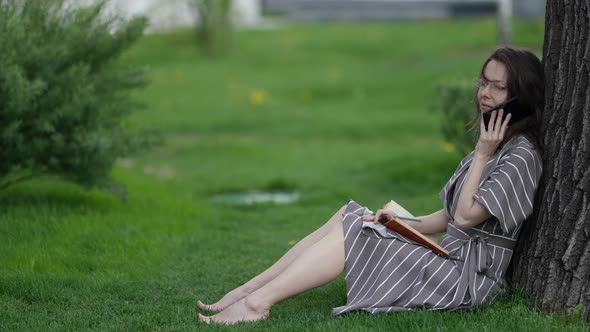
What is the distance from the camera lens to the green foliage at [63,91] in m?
5.90

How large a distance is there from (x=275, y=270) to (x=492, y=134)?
1228 millimetres

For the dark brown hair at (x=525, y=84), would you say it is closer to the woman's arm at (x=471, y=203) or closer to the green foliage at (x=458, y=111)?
the woman's arm at (x=471, y=203)

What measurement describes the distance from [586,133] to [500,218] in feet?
1.72

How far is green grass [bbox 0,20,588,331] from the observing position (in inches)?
171

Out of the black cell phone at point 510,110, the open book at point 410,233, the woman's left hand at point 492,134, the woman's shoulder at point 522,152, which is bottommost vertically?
the open book at point 410,233

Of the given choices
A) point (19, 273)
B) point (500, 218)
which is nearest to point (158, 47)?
point (19, 273)

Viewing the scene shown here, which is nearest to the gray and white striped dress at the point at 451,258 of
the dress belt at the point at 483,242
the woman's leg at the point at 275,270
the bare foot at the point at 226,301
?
the dress belt at the point at 483,242

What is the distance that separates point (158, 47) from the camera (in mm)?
20281

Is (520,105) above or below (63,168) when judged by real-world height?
above

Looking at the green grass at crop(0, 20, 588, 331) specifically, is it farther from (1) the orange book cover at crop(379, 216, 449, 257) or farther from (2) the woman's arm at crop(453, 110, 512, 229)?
Result: (2) the woman's arm at crop(453, 110, 512, 229)

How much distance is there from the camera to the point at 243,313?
13.3 ft

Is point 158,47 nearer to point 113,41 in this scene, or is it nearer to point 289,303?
point 113,41

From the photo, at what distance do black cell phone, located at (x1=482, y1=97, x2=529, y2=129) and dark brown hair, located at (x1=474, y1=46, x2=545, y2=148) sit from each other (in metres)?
0.03

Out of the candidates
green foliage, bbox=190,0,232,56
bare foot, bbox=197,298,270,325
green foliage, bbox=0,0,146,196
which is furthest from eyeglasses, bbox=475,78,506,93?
green foliage, bbox=190,0,232,56
